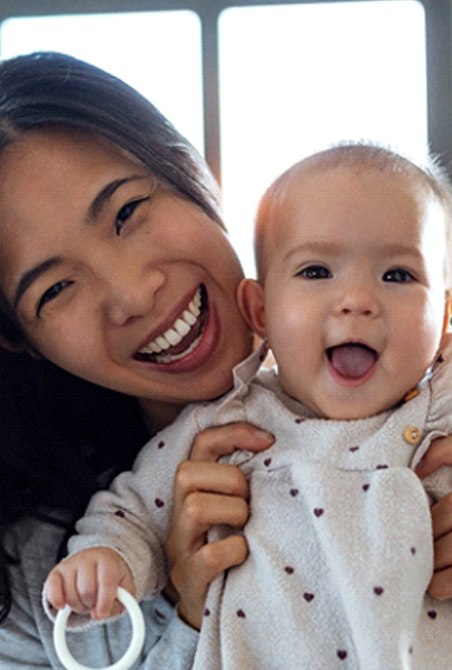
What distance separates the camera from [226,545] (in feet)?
3.52

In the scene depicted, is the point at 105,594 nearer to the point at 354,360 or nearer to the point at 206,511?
the point at 206,511

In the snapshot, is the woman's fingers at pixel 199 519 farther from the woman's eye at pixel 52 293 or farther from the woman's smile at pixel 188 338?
the woman's eye at pixel 52 293

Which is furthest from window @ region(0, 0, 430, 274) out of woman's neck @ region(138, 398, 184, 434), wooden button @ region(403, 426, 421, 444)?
wooden button @ region(403, 426, 421, 444)

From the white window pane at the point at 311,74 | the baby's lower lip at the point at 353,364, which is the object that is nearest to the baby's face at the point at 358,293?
the baby's lower lip at the point at 353,364

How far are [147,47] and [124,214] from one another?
63.8 inches

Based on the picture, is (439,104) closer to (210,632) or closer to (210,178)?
(210,178)

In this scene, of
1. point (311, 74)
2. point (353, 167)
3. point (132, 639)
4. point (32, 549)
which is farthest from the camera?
point (311, 74)

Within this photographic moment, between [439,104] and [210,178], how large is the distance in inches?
57.9

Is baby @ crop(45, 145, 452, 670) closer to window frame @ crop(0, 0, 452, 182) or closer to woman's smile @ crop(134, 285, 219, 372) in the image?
woman's smile @ crop(134, 285, 219, 372)

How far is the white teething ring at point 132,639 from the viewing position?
0.96 meters

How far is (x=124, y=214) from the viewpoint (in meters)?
1.21

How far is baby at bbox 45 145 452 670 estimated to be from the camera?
990mm

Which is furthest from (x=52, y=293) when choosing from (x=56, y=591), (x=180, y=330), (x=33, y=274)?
(x=56, y=591)

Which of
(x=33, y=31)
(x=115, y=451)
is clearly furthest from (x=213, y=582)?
(x=33, y=31)
